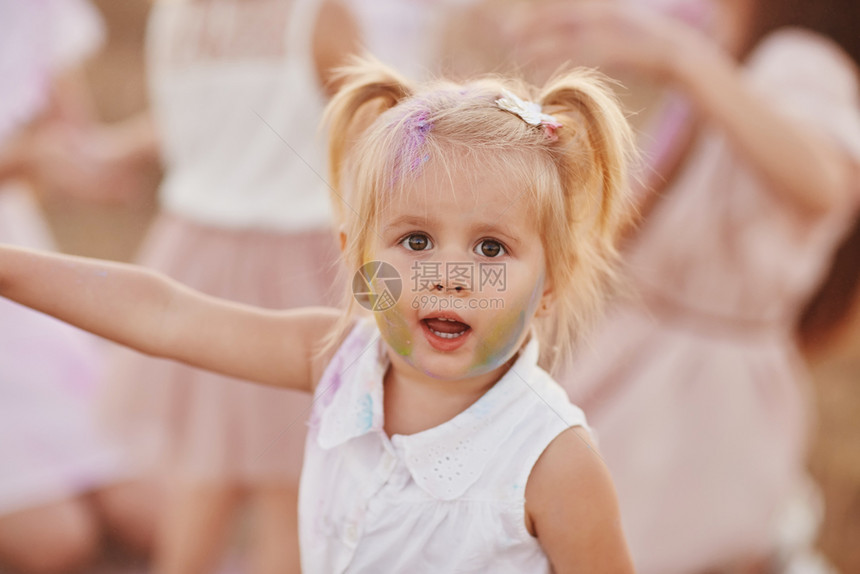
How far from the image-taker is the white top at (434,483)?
21.7 inches

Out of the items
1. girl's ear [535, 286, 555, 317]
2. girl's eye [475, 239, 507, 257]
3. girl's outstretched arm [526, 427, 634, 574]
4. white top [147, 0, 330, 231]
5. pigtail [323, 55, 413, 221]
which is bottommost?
girl's outstretched arm [526, 427, 634, 574]

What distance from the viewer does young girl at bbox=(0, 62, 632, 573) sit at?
0.52 meters

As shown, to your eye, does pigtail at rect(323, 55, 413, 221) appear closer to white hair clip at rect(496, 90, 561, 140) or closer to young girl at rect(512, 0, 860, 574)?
white hair clip at rect(496, 90, 561, 140)

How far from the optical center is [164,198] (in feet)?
3.80

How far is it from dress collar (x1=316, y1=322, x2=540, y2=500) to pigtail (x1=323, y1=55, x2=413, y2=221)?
134mm

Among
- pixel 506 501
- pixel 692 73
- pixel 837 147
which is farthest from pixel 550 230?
pixel 837 147

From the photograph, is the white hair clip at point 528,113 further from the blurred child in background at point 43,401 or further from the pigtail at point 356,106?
the blurred child in background at point 43,401

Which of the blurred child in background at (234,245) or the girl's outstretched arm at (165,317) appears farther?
the blurred child in background at (234,245)

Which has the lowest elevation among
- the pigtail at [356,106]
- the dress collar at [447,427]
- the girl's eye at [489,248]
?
the dress collar at [447,427]

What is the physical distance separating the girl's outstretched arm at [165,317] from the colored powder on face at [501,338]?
147mm

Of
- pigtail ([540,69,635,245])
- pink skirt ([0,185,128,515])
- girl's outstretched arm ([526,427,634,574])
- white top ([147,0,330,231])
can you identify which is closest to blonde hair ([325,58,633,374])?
pigtail ([540,69,635,245])

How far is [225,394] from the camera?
40.6 inches

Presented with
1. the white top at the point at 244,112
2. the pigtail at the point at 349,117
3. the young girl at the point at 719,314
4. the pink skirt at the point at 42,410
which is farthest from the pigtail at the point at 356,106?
the pink skirt at the point at 42,410

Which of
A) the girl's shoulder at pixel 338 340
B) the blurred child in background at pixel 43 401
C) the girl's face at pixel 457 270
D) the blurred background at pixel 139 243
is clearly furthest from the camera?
the blurred background at pixel 139 243
